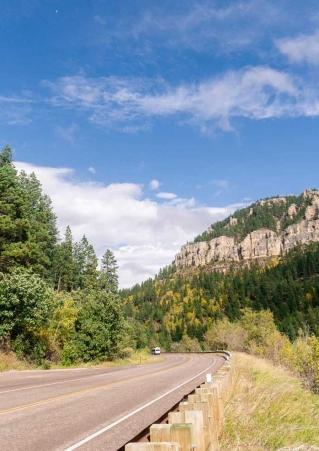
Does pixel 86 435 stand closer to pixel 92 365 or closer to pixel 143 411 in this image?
pixel 143 411

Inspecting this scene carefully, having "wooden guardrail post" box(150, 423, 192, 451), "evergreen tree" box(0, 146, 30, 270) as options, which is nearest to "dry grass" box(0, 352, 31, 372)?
"evergreen tree" box(0, 146, 30, 270)

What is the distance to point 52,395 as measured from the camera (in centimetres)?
1355

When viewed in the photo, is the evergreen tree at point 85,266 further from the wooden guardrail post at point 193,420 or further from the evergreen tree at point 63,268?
the wooden guardrail post at point 193,420

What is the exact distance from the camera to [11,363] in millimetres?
27359

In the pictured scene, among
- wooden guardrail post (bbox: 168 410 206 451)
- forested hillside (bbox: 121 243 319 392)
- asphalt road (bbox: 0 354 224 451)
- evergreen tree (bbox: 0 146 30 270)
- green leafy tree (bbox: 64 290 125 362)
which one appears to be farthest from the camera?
forested hillside (bbox: 121 243 319 392)

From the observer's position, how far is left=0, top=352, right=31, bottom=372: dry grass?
26541 mm

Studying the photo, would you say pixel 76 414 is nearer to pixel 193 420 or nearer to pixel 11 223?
pixel 193 420

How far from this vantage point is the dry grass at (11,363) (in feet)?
87.1

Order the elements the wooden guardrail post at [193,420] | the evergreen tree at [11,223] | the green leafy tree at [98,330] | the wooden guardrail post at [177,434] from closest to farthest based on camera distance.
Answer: the wooden guardrail post at [177,434] < the wooden guardrail post at [193,420] < the evergreen tree at [11,223] < the green leafy tree at [98,330]

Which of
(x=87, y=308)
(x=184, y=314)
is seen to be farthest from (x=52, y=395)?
(x=184, y=314)

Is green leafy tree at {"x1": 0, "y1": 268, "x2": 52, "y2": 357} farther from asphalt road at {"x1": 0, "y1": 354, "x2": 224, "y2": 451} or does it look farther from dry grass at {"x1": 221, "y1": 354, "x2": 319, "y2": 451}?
dry grass at {"x1": 221, "y1": 354, "x2": 319, "y2": 451}

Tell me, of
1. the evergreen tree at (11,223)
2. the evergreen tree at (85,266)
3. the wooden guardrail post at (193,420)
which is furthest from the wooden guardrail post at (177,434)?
the evergreen tree at (85,266)

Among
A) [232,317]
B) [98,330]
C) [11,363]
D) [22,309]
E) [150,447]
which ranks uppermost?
[22,309]

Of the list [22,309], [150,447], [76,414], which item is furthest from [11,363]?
[150,447]
